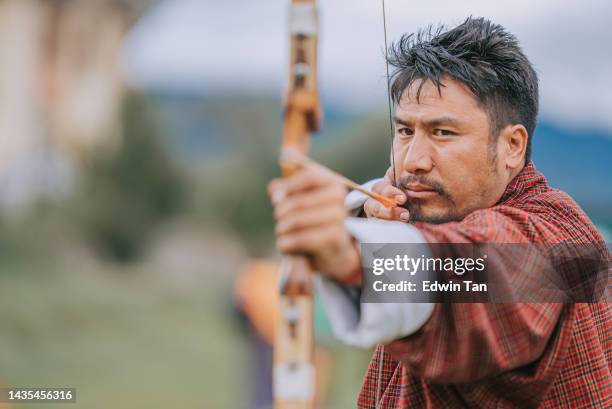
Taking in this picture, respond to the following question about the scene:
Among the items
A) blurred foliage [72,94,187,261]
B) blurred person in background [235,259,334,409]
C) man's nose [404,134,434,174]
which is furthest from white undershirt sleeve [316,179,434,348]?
blurred foliage [72,94,187,261]

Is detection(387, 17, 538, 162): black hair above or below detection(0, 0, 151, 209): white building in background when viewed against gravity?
below

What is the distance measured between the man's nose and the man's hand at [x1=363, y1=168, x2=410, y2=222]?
52mm

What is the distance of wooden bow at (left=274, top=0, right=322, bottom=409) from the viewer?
109 centimetres

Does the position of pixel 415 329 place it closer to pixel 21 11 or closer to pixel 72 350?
pixel 72 350

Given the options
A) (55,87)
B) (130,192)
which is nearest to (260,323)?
(130,192)

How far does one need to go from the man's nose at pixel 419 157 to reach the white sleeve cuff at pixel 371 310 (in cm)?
32

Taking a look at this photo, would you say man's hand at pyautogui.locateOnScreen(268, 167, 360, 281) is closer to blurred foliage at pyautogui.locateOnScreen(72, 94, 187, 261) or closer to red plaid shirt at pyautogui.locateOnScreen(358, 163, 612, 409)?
red plaid shirt at pyautogui.locateOnScreen(358, 163, 612, 409)

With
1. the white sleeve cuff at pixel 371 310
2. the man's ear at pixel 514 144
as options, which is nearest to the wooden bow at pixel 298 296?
the white sleeve cuff at pixel 371 310

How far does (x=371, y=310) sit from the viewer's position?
1049 millimetres

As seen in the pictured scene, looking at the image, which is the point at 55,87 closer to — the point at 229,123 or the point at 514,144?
the point at 229,123

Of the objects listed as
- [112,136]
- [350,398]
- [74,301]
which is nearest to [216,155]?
[112,136]

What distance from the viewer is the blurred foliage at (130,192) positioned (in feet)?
36.2

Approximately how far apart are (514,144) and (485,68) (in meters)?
0.16

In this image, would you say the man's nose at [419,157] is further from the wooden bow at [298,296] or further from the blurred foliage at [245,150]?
the blurred foliage at [245,150]
